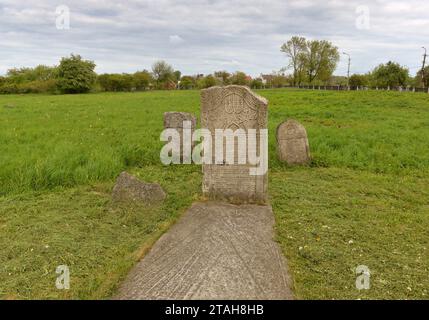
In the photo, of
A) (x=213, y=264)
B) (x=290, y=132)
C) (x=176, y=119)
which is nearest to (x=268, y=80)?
(x=176, y=119)

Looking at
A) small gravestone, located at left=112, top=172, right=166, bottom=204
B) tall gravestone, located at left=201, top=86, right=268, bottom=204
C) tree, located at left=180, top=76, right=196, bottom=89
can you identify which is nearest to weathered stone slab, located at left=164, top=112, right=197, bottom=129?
tall gravestone, located at left=201, top=86, right=268, bottom=204

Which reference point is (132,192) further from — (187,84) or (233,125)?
(187,84)

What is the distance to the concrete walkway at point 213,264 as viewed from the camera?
2.90 m

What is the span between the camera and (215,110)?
501 cm

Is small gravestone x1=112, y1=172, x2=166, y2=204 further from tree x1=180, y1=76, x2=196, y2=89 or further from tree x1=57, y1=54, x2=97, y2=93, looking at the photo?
tree x1=180, y1=76, x2=196, y2=89

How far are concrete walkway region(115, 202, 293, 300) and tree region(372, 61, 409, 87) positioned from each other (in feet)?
191

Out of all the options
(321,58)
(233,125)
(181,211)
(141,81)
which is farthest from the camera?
(141,81)

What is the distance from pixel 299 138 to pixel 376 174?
1.75 meters

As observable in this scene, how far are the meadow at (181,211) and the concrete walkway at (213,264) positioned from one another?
163 millimetres

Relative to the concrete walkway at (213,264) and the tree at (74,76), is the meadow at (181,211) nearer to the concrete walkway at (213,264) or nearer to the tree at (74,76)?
the concrete walkway at (213,264)

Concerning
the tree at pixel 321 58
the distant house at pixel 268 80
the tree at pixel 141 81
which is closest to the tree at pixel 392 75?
the tree at pixel 321 58

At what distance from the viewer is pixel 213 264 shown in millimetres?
3311

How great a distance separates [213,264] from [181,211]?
1528 mm
